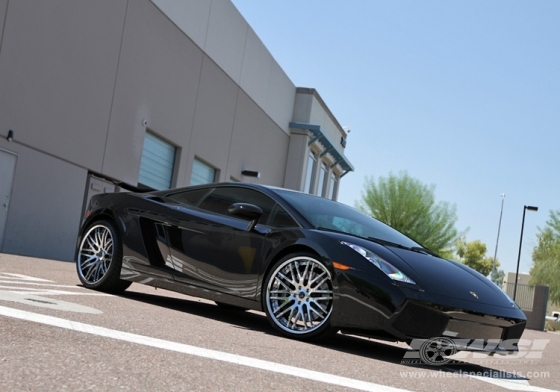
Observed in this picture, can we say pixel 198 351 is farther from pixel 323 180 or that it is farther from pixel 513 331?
pixel 323 180

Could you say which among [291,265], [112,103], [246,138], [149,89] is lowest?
[291,265]

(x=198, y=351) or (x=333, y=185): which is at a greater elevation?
(x=333, y=185)

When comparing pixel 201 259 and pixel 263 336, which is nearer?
pixel 263 336

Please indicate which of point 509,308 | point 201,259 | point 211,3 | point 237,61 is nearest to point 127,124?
point 211,3

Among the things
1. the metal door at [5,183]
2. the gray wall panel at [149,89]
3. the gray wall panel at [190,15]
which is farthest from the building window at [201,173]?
the metal door at [5,183]

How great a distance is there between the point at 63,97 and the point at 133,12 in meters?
3.96

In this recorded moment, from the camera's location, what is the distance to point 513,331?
594cm

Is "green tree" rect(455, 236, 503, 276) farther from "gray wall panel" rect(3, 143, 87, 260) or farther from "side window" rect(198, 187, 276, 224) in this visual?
"side window" rect(198, 187, 276, 224)

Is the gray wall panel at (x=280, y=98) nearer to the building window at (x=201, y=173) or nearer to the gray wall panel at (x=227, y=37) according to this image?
the gray wall panel at (x=227, y=37)

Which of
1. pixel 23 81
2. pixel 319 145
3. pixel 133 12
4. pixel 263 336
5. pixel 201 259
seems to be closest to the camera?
pixel 263 336

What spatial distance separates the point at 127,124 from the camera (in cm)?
2072

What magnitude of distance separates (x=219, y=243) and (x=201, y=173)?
68.2 ft

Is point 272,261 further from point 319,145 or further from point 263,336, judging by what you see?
point 319,145

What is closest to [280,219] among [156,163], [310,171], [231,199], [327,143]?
[231,199]
